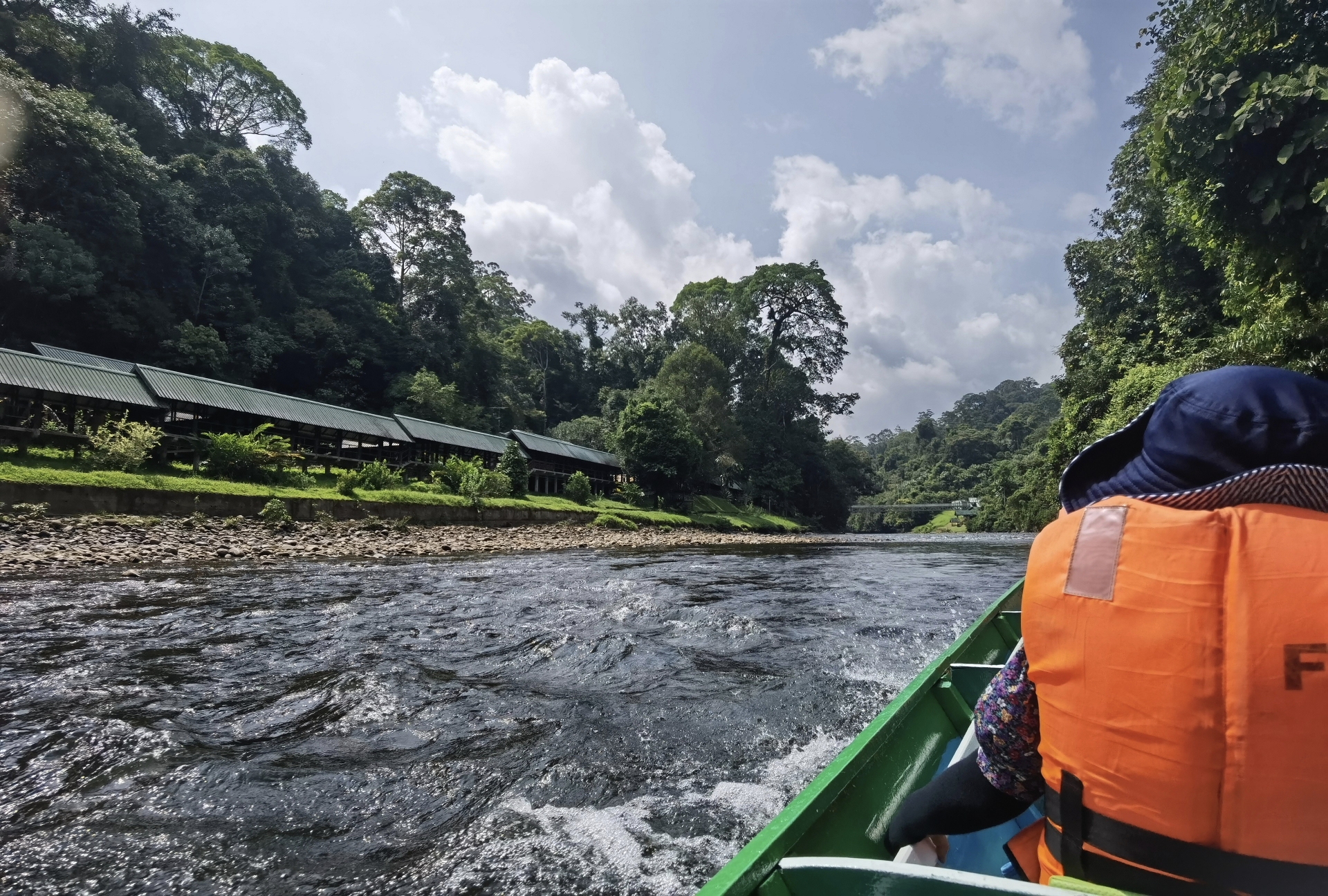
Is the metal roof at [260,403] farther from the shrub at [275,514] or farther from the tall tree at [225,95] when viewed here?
the tall tree at [225,95]

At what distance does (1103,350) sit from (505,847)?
3211 cm

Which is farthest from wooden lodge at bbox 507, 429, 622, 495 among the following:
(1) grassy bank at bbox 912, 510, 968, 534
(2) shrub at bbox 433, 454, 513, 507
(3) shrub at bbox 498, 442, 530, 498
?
(1) grassy bank at bbox 912, 510, 968, 534

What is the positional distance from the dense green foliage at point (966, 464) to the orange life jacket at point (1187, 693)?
44.4 meters

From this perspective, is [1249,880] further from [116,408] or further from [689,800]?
[116,408]

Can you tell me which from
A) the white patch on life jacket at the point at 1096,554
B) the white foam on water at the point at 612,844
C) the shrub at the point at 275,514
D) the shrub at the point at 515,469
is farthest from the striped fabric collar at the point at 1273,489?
the shrub at the point at 515,469

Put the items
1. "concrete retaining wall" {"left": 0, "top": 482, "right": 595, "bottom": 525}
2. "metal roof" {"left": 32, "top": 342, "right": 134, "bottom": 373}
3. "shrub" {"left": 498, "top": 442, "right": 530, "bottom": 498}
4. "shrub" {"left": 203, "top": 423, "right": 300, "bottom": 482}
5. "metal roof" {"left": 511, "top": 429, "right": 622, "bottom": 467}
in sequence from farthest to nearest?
"metal roof" {"left": 511, "top": 429, "right": 622, "bottom": 467} → "shrub" {"left": 498, "top": 442, "right": 530, "bottom": 498} → "metal roof" {"left": 32, "top": 342, "right": 134, "bottom": 373} → "shrub" {"left": 203, "top": 423, "right": 300, "bottom": 482} → "concrete retaining wall" {"left": 0, "top": 482, "right": 595, "bottom": 525}

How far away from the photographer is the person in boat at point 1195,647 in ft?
3.84

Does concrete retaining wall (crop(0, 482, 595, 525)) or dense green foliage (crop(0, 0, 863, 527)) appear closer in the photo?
concrete retaining wall (crop(0, 482, 595, 525))

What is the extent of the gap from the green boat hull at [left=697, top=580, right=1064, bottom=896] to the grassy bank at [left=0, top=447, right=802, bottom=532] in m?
17.8

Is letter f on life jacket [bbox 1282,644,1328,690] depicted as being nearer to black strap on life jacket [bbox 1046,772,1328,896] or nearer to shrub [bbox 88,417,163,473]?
black strap on life jacket [bbox 1046,772,1328,896]

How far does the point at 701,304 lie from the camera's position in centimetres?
5406

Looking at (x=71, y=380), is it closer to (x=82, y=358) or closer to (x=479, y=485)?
(x=82, y=358)

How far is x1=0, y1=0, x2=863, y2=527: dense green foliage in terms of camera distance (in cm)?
2803

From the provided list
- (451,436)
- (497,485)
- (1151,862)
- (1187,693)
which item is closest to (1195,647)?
(1187,693)
